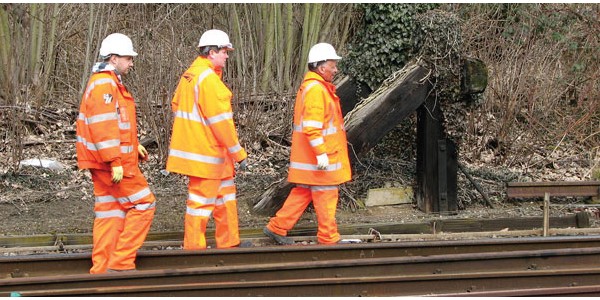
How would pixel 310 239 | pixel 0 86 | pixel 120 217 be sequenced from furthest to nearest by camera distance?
pixel 0 86
pixel 310 239
pixel 120 217

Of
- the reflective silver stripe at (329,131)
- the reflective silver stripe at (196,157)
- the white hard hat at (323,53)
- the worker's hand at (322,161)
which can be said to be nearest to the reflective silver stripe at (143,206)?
the reflective silver stripe at (196,157)

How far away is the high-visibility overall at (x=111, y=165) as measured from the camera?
7211 mm

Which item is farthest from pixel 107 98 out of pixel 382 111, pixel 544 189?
pixel 544 189

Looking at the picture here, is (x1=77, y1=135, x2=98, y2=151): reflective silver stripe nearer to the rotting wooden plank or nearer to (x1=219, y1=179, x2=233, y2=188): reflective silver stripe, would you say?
(x1=219, y1=179, x2=233, y2=188): reflective silver stripe

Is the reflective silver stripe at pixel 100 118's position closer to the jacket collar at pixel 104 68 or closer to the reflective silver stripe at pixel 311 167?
the jacket collar at pixel 104 68

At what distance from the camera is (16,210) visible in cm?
1027

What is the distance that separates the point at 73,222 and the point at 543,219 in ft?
18.6

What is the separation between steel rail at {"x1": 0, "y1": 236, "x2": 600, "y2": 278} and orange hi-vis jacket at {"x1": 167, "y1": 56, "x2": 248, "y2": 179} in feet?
2.67

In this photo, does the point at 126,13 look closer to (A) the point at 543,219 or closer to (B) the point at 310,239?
(B) the point at 310,239

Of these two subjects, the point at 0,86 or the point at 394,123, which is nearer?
the point at 394,123

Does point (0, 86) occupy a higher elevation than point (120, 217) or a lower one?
higher

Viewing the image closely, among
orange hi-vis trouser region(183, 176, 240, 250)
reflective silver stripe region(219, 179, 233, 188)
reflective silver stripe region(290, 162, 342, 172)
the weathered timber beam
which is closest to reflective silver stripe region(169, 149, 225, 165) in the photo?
orange hi-vis trouser region(183, 176, 240, 250)

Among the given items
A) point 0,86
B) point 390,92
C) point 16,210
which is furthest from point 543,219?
point 0,86

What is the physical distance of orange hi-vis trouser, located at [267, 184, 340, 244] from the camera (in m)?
8.55
